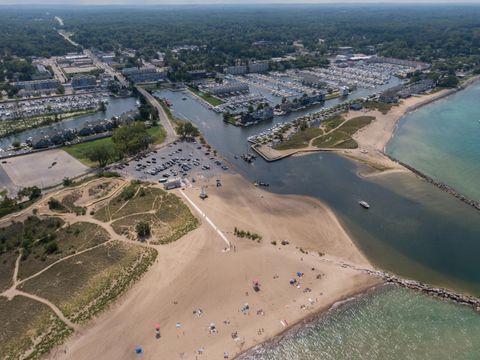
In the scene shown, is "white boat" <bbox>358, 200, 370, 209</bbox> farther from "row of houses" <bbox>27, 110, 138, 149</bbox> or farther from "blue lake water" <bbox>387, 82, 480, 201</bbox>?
"row of houses" <bbox>27, 110, 138, 149</bbox>

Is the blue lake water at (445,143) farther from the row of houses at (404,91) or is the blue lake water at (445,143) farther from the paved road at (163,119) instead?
the paved road at (163,119)

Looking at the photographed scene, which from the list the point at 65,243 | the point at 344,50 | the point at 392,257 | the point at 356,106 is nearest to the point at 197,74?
the point at 356,106

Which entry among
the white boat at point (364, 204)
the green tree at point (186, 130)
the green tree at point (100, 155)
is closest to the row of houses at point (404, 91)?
the green tree at point (186, 130)

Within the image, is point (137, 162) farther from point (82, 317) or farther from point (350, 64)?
point (350, 64)

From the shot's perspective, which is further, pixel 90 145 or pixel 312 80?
pixel 312 80

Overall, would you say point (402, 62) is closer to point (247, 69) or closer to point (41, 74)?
point (247, 69)

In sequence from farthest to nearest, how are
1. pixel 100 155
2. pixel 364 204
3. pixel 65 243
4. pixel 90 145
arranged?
pixel 90 145 → pixel 100 155 → pixel 364 204 → pixel 65 243
